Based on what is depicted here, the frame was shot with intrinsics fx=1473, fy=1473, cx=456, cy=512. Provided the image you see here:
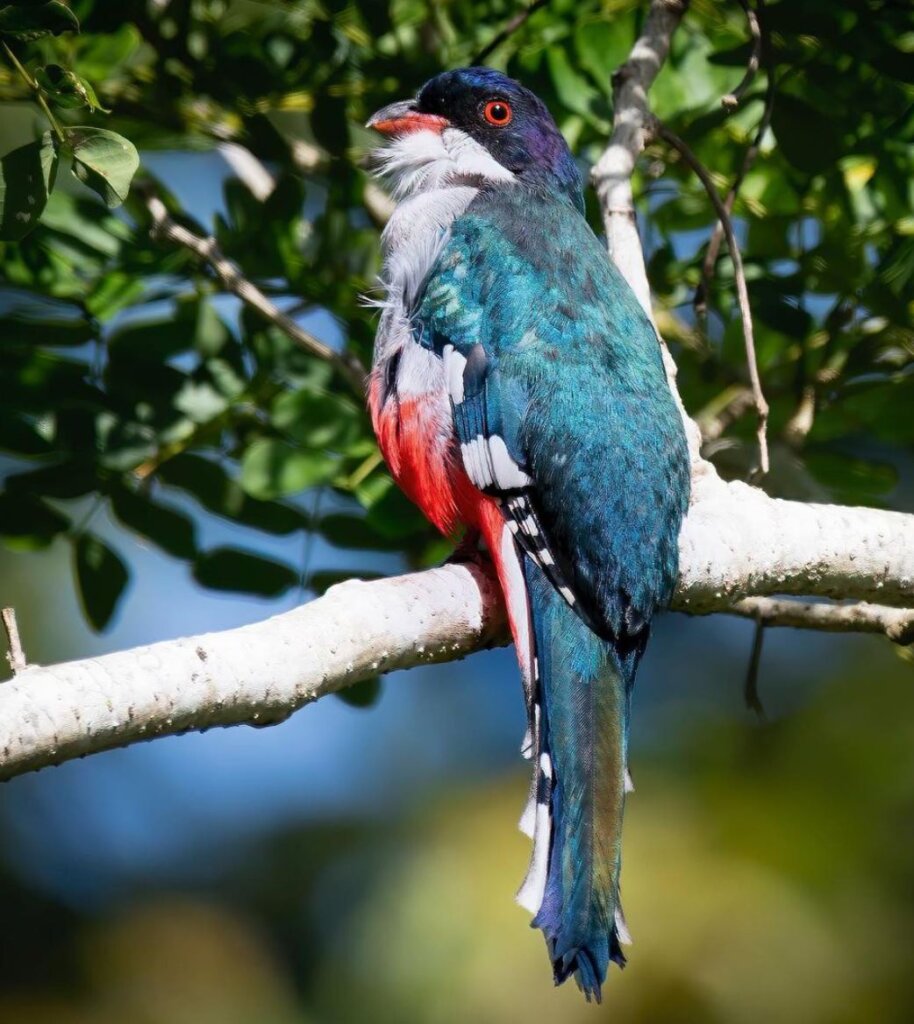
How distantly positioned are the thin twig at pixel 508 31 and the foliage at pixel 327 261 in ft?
0.31

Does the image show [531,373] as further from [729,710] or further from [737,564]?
[729,710]

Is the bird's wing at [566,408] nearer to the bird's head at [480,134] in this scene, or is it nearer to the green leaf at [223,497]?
the bird's head at [480,134]

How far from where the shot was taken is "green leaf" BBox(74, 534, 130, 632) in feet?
12.6

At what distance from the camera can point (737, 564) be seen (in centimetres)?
312

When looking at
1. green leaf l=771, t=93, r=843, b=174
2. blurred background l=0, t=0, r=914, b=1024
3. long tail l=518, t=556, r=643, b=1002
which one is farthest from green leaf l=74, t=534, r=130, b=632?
green leaf l=771, t=93, r=843, b=174

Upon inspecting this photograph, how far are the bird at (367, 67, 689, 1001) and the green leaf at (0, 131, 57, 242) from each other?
41.3 inches

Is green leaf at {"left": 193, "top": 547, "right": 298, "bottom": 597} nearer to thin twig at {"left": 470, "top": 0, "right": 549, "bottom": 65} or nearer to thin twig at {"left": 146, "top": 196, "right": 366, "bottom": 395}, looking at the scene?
thin twig at {"left": 146, "top": 196, "right": 366, "bottom": 395}

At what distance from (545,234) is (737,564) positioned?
104 cm

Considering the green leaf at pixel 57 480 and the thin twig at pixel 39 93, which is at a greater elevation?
the thin twig at pixel 39 93

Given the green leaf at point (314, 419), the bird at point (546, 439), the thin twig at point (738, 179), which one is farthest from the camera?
the green leaf at point (314, 419)

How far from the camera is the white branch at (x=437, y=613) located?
219cm

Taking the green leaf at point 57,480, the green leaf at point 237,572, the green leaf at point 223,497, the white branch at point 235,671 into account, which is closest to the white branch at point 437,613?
the white branch at point 235,671

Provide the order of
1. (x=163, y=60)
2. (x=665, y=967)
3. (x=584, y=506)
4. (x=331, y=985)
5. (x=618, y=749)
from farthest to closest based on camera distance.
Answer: (x=331, y=985) < (x=665, y=967) < (x=163, y=60) < (x=584, y=506) < (x=618, y=749)

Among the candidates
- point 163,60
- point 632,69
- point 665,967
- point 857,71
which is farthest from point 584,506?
point 665,967
